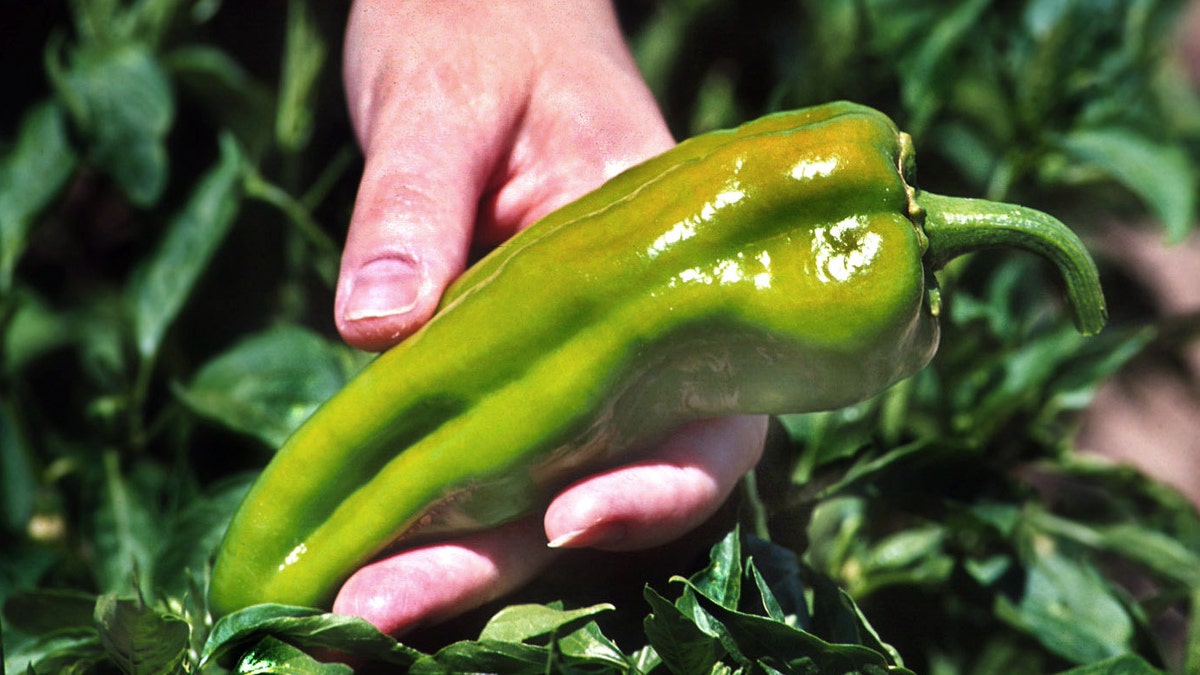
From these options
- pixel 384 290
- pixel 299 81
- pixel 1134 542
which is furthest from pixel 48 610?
pixel 1134 542

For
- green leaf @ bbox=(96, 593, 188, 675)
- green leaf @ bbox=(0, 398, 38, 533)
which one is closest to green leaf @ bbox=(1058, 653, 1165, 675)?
green leaf @ bbox=(96, 593, 188, 675)

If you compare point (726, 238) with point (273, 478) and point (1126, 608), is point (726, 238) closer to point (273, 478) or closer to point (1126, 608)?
point (273, 478)

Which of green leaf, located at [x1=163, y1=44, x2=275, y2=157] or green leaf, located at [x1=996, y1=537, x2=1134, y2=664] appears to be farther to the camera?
green leaf, located at [x1=163, y1=44, x2=275, y2=157]

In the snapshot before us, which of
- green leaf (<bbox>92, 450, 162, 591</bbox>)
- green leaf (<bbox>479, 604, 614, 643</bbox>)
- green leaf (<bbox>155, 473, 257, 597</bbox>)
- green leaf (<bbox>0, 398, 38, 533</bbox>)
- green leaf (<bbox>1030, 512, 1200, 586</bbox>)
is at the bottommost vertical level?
green leaf (<bbox>1030, 512, 1200, 586</bbox>)

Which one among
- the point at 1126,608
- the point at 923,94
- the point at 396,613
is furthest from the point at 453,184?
the point at 1126,608

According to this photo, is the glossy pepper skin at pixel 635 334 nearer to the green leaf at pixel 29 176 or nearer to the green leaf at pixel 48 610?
the green leaf at pixel 48 610

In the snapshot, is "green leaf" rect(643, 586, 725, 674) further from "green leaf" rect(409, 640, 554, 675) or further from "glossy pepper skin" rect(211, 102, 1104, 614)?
"glossy pepper skin" rect(211, 102, 1104, 614)

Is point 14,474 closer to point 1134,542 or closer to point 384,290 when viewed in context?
point 384,290

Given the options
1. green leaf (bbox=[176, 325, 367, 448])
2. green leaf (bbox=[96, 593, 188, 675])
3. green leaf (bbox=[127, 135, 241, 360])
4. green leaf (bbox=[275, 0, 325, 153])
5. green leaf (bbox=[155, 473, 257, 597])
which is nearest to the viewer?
green leaf (bbox=[96, 593, 188, 675])
